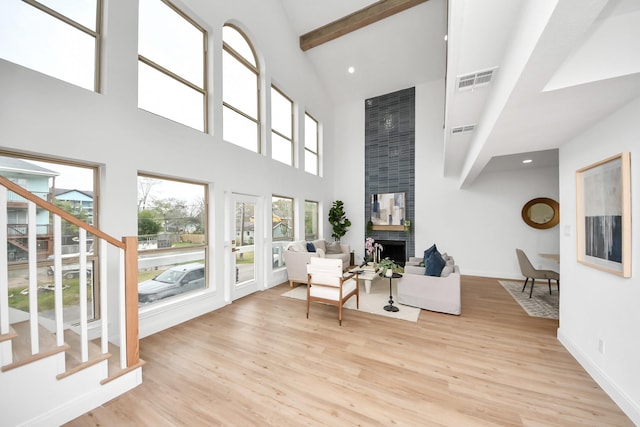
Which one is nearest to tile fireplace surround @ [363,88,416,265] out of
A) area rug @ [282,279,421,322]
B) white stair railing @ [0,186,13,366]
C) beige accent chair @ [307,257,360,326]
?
area rug @ [282,279,421,322]

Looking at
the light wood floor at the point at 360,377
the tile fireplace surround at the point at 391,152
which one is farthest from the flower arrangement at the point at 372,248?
the light wood floor at the point at 360,377

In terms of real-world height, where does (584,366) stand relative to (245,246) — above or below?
below

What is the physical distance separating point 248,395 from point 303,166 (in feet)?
17.0

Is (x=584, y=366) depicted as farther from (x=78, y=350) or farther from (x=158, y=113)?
(x=158, y=113)

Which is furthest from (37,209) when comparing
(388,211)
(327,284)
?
(388,211)

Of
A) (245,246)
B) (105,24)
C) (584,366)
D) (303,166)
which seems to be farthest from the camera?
(303,166)

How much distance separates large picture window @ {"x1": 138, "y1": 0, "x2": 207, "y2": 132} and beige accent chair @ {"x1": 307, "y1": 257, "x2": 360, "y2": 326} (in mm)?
2871

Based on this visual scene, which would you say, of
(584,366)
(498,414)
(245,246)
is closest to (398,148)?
(245,246)

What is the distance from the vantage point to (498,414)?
1.76 metres

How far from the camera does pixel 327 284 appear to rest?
3.46m

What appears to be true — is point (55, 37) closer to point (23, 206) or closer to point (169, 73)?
point (169, 73)

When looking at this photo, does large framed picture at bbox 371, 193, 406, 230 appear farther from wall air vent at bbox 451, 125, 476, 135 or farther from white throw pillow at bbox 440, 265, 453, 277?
wall air vent at bbox 451, 125, 476, 135

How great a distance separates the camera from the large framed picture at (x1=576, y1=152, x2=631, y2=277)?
178 centimetres

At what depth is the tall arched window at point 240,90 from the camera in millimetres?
4309
